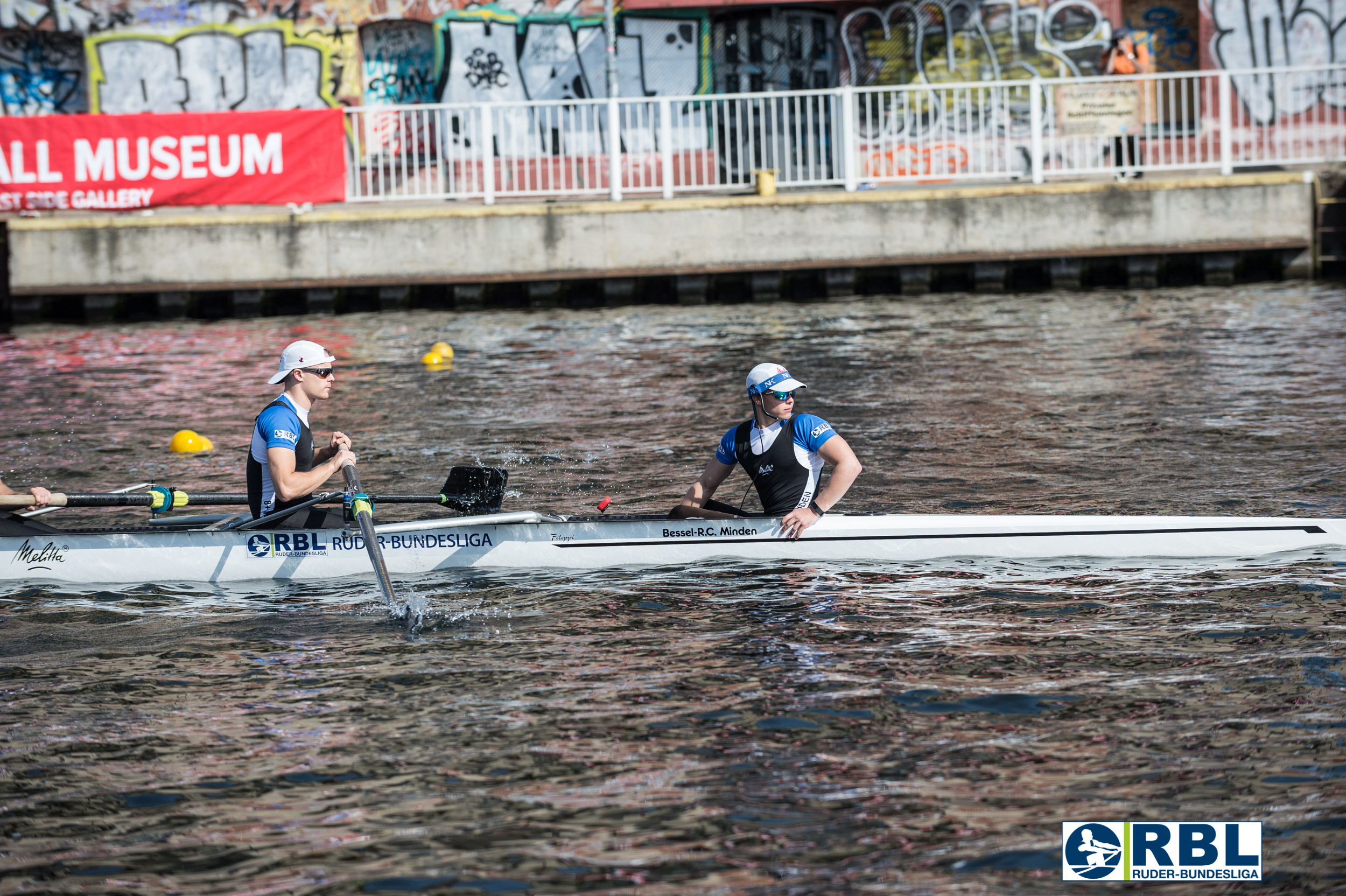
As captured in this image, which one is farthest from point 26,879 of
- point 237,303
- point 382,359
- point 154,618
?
point 237,303

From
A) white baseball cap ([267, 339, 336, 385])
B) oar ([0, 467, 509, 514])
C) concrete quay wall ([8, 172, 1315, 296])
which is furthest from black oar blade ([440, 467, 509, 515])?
concrete quay wall ([8, 172, 1315, 296])

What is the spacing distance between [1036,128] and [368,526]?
14898mm

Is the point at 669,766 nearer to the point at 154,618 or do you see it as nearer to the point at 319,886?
the point at 319,886

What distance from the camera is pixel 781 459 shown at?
28.8 feet

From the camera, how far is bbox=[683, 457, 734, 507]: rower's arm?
29.3ft

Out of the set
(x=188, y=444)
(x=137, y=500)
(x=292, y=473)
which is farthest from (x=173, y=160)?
(x=292, y=473)

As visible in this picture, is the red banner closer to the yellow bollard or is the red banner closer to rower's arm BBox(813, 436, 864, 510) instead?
the yellow bollard

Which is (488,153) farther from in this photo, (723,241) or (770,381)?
(770,381)

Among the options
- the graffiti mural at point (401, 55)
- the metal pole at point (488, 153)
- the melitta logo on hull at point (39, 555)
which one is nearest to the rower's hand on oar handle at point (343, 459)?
the melitta logo on hull at point (39, 555)

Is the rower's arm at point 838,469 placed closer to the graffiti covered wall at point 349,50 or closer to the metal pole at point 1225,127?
the metal pole at point 1225,127

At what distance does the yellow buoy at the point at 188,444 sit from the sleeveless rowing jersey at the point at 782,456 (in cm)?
619

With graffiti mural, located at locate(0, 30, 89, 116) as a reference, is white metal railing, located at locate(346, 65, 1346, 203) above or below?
below

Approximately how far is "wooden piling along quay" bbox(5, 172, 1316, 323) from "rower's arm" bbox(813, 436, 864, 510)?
1317cm

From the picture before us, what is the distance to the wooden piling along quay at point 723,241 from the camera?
21.2 metres
